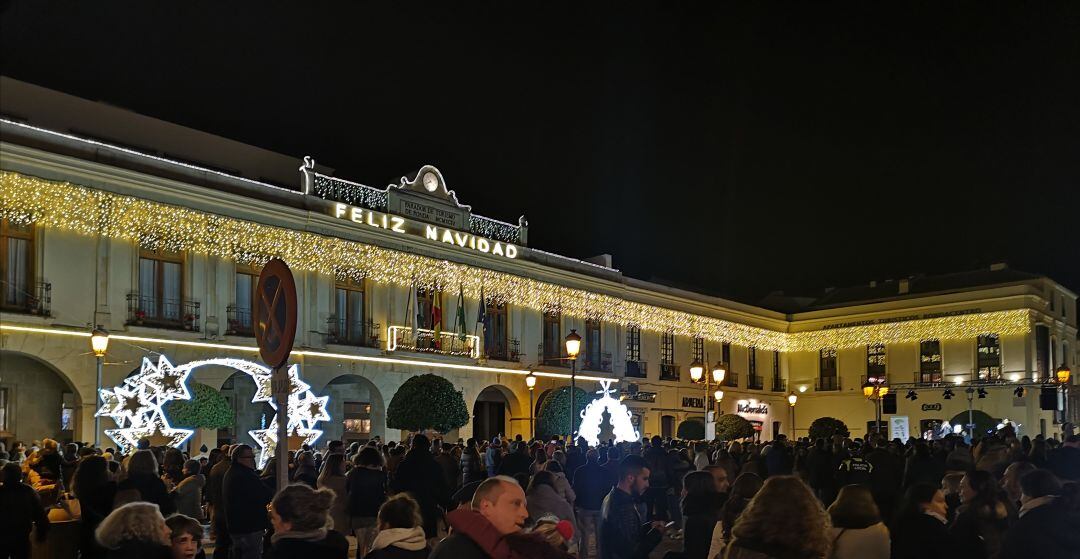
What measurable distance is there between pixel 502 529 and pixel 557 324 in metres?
30.6

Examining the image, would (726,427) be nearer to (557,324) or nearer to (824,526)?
(557,324)

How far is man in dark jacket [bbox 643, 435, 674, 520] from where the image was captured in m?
10.7

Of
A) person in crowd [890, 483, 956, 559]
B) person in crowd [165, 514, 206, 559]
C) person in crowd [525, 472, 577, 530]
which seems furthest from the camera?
person in crowd [525, 472, 577, 530]

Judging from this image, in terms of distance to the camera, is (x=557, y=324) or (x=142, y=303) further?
(x=557, y=324)

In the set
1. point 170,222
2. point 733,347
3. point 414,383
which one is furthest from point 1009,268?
point 170,222

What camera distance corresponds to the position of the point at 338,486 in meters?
10.2

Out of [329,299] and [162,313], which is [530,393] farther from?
[162,313]

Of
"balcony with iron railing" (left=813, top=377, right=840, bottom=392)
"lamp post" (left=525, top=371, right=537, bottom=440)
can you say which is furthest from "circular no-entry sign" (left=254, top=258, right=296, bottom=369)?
"balcony with iron railing" (left=813, top=377, right=840, bottom=392)

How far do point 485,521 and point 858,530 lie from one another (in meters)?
2.08

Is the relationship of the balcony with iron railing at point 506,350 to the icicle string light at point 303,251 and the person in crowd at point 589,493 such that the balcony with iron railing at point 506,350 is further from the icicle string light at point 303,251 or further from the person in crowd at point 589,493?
the person in crowd at point 589,493

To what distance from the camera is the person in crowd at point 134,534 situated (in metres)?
4.84

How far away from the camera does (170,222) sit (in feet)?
73.9

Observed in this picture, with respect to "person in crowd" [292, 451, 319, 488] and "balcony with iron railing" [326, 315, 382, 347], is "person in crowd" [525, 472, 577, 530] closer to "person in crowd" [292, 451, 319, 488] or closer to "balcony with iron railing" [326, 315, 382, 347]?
"person in crowd" [292, 451, 319, 488]

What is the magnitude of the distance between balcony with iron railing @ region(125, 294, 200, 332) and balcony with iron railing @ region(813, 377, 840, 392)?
116 ft
